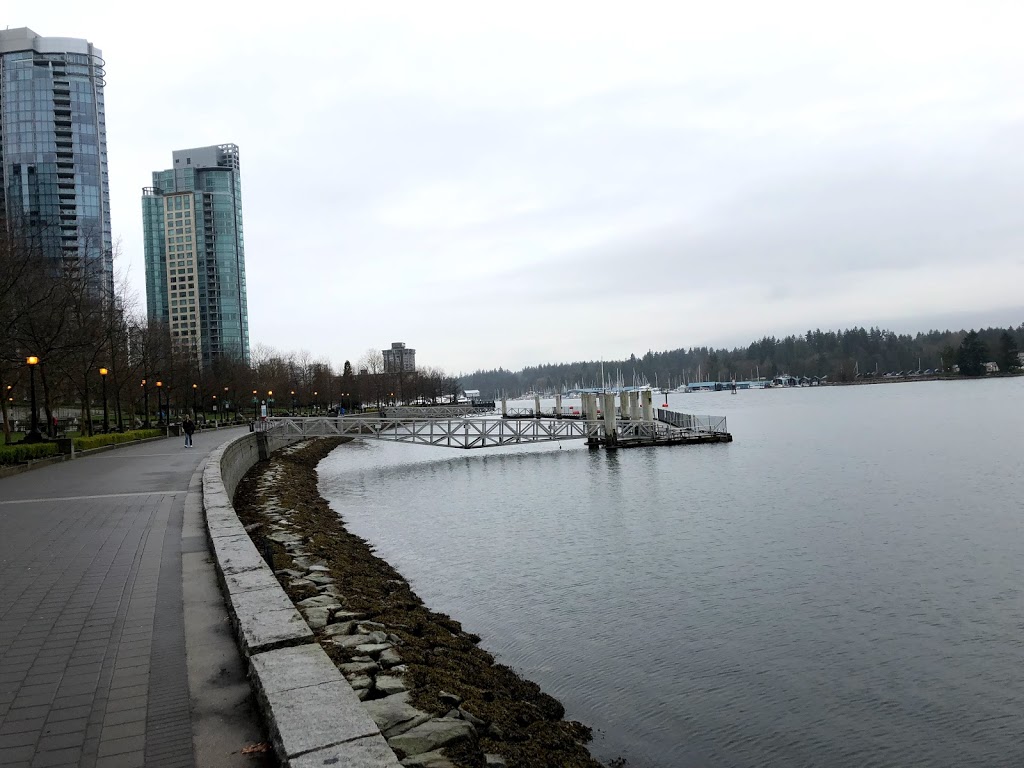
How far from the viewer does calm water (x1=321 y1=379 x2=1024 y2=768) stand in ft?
30.4

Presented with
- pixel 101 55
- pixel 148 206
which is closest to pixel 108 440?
pixel 101 55

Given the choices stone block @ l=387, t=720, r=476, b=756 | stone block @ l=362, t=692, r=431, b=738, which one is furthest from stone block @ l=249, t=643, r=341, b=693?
stone block @ l=387, t=720, r=476, b=756

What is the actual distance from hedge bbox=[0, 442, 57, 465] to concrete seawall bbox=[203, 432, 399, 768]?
20.4m

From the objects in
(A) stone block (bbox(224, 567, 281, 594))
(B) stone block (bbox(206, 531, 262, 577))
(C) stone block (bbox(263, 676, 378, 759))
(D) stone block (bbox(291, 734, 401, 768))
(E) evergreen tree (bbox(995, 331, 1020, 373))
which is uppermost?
(E) evergreen tree (bbox(995, 331, 1020, 373))

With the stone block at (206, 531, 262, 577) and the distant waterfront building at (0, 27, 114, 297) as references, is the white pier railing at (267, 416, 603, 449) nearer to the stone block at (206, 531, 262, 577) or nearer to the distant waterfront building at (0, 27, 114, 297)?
the stone block at (206, 531, 262, 577)

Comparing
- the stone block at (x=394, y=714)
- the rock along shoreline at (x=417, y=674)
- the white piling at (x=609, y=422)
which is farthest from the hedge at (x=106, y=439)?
the stone block at (x=394, y=714)

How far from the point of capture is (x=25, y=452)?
85.5 ft

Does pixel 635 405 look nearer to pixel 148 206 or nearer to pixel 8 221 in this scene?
pixel 8 221

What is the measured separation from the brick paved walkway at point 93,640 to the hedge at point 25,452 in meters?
12.4

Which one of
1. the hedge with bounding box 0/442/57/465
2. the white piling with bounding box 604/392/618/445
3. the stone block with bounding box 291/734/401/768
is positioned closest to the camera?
the stone block with bounding box 291/734/401/768

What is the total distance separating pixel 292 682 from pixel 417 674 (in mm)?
2965

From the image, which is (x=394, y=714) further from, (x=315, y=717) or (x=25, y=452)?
(x=25, y=452)

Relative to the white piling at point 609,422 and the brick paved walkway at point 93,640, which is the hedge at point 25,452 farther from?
the white piling at point 609,422

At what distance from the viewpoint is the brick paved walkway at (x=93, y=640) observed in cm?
492
